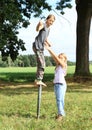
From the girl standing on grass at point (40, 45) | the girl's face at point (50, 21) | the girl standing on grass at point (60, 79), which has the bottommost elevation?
the girl standing on grass at point (60, 79)

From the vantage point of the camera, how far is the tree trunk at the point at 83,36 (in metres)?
28.6

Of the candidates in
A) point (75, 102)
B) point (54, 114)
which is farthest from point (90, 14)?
point (54, 114)

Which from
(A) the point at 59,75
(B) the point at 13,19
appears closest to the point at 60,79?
(A) the point at 59,75

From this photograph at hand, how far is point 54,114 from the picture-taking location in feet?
37.8

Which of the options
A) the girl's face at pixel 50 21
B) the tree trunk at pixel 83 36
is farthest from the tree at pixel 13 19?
the girl's face at pixel 50 21

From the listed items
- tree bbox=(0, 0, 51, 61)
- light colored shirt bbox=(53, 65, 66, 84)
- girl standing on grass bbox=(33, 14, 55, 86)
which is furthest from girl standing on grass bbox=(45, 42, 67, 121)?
tree bbox=(0, 0, 51, 61)

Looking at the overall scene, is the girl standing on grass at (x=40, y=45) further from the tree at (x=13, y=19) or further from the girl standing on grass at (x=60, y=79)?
the tree at (x=13, y=19)

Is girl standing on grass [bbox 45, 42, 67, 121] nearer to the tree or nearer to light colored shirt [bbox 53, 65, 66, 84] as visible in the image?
light colored shirt [bbox 53, 65, 66, 84]

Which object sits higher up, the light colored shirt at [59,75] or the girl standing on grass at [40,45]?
the girl standing on grass at [40,45]

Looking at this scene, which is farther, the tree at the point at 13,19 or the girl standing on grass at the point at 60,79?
A: the tree at the point at 13,19

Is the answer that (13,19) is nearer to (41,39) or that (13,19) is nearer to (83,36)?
(83,36)

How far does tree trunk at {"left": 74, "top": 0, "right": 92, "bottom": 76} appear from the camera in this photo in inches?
1128

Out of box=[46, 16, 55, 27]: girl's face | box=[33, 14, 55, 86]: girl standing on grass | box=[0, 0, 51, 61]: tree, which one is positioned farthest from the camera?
box=[0, 0, 51, 61]: tree

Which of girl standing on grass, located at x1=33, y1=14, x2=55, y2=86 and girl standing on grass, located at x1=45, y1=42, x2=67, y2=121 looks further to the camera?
girl standing on grass, located at x1=45, y1=42, x2=67, y2=121
